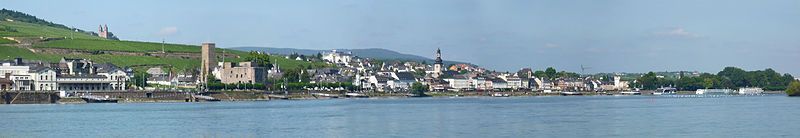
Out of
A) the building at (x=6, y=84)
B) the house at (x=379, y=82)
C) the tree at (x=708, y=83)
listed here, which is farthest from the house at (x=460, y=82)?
the building at (x=6, y=84)

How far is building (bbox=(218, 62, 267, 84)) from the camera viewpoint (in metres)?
119

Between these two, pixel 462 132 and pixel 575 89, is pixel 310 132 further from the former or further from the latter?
pixel 575 89

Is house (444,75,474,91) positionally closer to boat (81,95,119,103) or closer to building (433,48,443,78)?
building (433,48,443,78)

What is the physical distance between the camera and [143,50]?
476 ft

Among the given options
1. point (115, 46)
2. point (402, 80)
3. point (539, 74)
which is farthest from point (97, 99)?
point (539, 74)

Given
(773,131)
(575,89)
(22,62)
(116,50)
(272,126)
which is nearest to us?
(773,131)

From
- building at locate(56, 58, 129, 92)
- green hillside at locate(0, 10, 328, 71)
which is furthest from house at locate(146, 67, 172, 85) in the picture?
building at locate(56, 58, 129, 92)

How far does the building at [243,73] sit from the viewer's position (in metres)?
119

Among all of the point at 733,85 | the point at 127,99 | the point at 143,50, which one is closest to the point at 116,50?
the point at 143,50

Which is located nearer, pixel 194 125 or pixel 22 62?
pixel 194 125

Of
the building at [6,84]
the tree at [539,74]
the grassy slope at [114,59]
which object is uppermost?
the grassy slope at [114,59]

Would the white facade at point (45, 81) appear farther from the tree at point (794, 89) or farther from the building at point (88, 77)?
the tree at point (794, 89)

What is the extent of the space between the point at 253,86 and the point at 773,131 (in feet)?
254

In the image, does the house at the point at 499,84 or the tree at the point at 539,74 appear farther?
the tree at the point at 539,74
